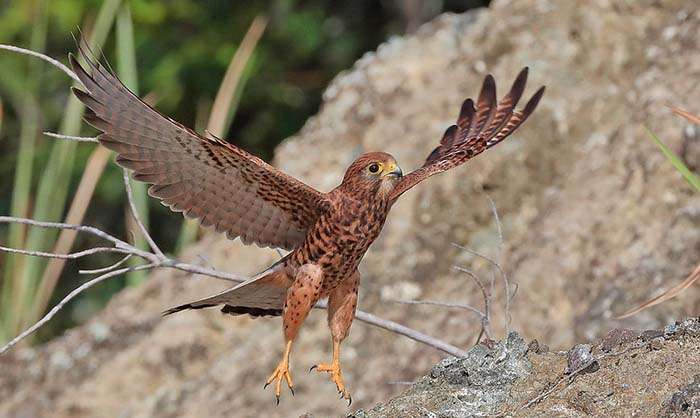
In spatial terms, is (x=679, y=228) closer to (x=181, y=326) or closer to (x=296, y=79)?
(x=181, y=326)

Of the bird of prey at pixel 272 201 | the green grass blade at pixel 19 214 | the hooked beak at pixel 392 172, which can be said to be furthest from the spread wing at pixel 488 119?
the green grass blade at pixel 19 214

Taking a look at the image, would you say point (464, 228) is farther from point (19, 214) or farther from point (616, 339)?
point (616, 339)

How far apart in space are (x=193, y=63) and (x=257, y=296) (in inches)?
199

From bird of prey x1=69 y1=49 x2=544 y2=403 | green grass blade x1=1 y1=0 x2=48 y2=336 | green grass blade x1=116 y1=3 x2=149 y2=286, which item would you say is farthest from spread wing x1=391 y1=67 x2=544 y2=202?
green grass blade x1=1 y1=0 x2=48 y2=336

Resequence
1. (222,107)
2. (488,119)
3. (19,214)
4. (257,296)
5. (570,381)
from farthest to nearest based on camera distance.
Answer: (222,107) → (19,214) → (488,119) → (257,296) → (570,381)

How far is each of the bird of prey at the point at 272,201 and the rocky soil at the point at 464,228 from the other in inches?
50.5

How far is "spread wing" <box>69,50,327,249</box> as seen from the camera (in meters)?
3.69

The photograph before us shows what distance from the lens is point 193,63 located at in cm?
898

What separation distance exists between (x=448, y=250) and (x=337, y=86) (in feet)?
4.24

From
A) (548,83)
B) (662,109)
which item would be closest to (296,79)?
(548,83)

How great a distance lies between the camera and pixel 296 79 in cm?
964

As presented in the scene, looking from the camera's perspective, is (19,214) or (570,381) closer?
(570,381)

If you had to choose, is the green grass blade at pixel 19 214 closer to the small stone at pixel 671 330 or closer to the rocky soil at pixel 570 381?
the rocky soil at pixel 570 381

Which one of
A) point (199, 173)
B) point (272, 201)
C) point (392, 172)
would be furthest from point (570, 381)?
point (199, 173)
